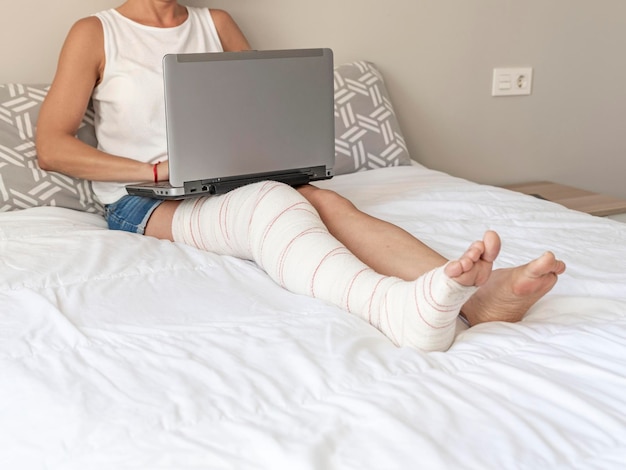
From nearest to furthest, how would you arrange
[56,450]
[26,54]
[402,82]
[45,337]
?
[56,450], [45,337], [26,54], [402,82]

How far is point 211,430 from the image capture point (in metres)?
0.80

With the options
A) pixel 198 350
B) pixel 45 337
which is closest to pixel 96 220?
pixel 45 337

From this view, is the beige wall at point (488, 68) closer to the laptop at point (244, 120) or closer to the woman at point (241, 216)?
the woman at point (241, 216)

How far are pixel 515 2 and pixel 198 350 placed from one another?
1946 millimetres

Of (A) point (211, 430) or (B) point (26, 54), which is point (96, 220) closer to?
(B) point (26, 54)

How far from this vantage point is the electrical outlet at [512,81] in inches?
101

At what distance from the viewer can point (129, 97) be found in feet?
5.58

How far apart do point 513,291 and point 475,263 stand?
130 mm

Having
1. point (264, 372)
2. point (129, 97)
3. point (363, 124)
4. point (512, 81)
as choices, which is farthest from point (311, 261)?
point (512, 81)

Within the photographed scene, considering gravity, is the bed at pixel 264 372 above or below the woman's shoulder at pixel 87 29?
below

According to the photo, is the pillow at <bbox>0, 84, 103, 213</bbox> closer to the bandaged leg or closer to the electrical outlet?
the bandaged leg

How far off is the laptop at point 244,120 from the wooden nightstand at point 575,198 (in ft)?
3.55

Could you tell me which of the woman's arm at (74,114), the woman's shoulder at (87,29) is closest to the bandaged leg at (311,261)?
the woman's arm at (74,114)

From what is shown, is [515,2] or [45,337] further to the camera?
[515,2]
